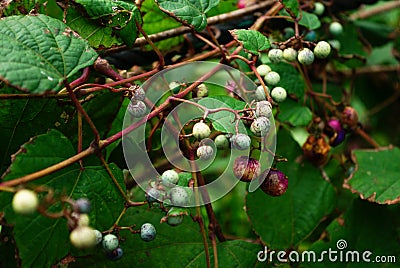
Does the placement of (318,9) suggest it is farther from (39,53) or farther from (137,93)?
(39,53)

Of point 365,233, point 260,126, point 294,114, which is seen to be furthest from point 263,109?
point 365,233

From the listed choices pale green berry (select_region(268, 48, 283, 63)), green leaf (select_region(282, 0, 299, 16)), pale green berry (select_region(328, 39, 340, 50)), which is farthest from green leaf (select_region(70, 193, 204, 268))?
pale green berry (select_region(328, 39, 340, 50))

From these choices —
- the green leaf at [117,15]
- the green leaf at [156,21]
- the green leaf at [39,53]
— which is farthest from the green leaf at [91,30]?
the green leaf at [156,21]

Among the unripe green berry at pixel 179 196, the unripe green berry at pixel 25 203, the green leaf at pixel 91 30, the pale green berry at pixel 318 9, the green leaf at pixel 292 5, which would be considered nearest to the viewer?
the unripe green berry at pixel 25 203

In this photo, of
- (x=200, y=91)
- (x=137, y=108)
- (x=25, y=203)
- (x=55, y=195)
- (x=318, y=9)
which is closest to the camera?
(x=25, y=203)

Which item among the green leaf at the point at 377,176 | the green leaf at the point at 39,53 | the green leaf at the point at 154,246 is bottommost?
the green leaf at the point at 377,176

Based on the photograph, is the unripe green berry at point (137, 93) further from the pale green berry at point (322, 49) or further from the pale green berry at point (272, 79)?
the pale green berry at point (322, 49)
